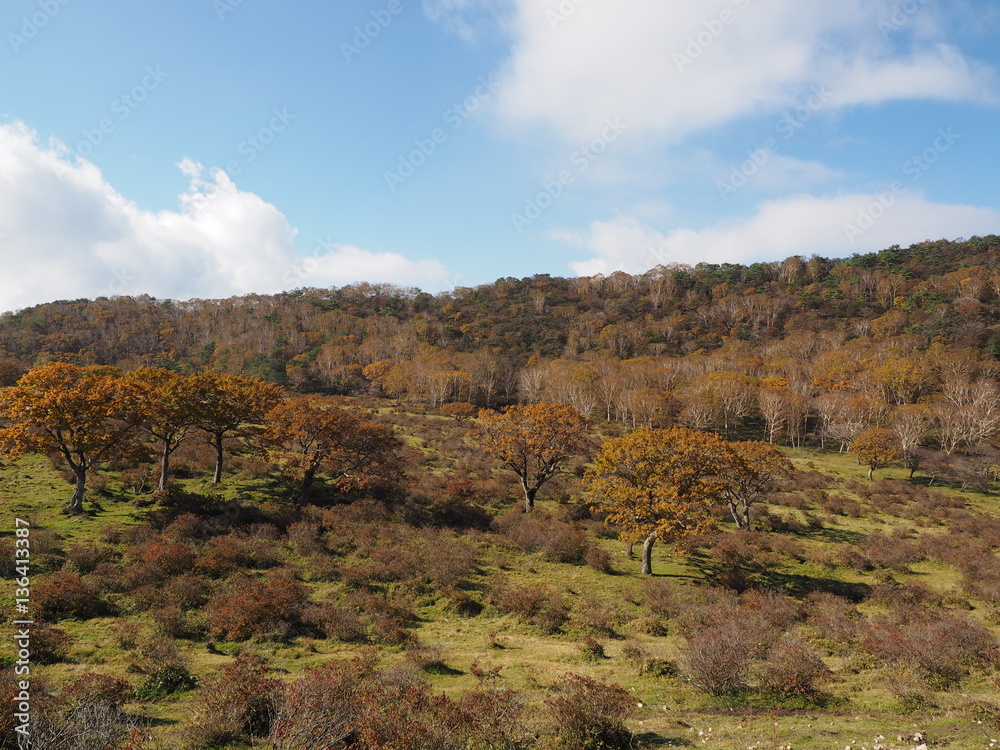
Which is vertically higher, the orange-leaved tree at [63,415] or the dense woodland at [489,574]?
the orange-leaved tree at [63,415]

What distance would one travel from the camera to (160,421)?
30.2 meters

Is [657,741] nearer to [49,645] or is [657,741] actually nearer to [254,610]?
[254,610]

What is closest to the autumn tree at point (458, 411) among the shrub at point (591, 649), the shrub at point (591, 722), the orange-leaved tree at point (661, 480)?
the orange-leaved tree at point (661, 480)

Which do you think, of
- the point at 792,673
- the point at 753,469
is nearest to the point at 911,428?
the point at 753,469

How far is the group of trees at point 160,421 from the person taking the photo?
25.0m

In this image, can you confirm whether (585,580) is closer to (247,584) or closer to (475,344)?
(247,584)

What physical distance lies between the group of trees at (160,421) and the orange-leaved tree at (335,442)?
68mm

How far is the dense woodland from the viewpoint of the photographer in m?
10.9

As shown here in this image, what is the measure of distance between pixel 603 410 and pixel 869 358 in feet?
152

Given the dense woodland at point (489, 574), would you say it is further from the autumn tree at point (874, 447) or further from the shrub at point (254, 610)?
the autumn tree at point (874, 447)

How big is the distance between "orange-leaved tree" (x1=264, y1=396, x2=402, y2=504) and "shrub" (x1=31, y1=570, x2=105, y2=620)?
13.6 m

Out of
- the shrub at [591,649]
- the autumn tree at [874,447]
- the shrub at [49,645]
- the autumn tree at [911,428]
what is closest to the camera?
the shrub at [49,645]

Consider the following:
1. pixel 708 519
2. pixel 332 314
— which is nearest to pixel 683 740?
pixel 708 519

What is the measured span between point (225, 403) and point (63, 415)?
8399 mm
